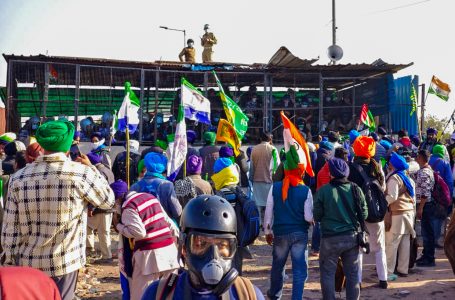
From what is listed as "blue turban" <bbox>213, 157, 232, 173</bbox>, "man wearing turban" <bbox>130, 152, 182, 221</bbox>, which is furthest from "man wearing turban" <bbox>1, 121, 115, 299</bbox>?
"blue turban" <bbox>213, 157, 232, 173</bbox>

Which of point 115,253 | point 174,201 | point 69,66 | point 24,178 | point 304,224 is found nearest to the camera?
point 24,178

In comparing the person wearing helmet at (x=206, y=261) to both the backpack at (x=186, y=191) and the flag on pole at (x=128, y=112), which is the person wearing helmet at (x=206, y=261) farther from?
the flag on pole at (x=128, y=112)

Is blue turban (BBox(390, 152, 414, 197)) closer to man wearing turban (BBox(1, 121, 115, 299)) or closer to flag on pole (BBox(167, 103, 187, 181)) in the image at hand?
flag on pole (BBox(167, 103, 187, 181))

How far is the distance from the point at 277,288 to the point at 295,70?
1097cm

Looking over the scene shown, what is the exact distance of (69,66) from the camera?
15047 mm

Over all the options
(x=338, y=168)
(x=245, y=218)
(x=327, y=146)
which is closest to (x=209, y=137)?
(x=327, y=146)

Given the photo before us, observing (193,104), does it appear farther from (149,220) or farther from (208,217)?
(208,217)

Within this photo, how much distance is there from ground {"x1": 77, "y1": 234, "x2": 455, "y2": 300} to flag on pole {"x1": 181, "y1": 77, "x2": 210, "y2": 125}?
258 cm

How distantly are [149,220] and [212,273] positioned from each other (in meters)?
2.53

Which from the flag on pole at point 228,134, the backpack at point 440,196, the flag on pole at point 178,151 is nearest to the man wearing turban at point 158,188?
the flag on pole at point 178,151

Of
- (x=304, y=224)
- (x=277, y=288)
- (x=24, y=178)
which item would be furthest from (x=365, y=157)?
(x=24, y=178)

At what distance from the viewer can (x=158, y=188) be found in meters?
5.55

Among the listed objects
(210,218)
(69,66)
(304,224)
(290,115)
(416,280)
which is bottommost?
(416,280)

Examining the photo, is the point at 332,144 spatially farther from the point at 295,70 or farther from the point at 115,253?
the point at 295,70
